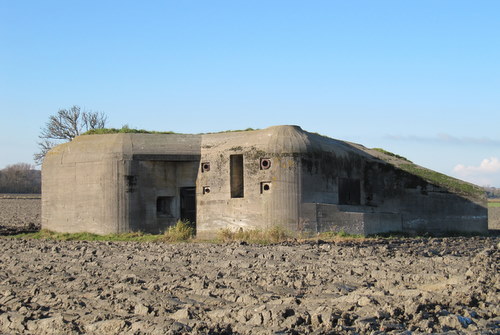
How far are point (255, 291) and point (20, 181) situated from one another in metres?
Result: 53.9

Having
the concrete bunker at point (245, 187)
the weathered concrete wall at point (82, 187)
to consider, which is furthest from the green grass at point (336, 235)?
the weathered concrete wall at point (82, 187)

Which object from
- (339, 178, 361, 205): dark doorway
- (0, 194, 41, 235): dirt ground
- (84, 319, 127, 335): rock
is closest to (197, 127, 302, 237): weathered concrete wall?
(339, 178, 361, 205): dark doorway

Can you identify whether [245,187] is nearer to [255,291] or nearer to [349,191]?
[349,191]

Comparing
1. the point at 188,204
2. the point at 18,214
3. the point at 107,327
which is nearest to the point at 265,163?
the point at 188,204

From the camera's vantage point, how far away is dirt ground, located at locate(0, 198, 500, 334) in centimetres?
679

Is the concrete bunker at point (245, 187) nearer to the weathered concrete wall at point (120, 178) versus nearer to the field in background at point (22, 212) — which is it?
the weathered concrete wall at point (120, 178)

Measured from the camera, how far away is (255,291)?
8.73 meters

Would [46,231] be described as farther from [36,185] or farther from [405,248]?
[36,185]

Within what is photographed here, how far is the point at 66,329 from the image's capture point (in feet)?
23.6

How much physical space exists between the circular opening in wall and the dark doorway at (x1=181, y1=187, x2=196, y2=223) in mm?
3118

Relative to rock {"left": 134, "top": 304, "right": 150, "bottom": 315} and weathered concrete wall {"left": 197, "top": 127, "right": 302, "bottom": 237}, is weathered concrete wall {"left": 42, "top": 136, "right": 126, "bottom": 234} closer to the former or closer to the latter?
weathered concrete wall {"left": 197, "top": 127, "right": 302, "bottom": 237}

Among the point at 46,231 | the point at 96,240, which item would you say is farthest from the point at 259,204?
the point at 46,231

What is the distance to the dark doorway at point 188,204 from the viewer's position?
62.9 feet

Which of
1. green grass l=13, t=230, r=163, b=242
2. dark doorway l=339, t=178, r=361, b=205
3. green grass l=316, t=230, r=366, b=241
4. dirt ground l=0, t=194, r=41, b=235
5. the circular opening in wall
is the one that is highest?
the circular opening in wall
